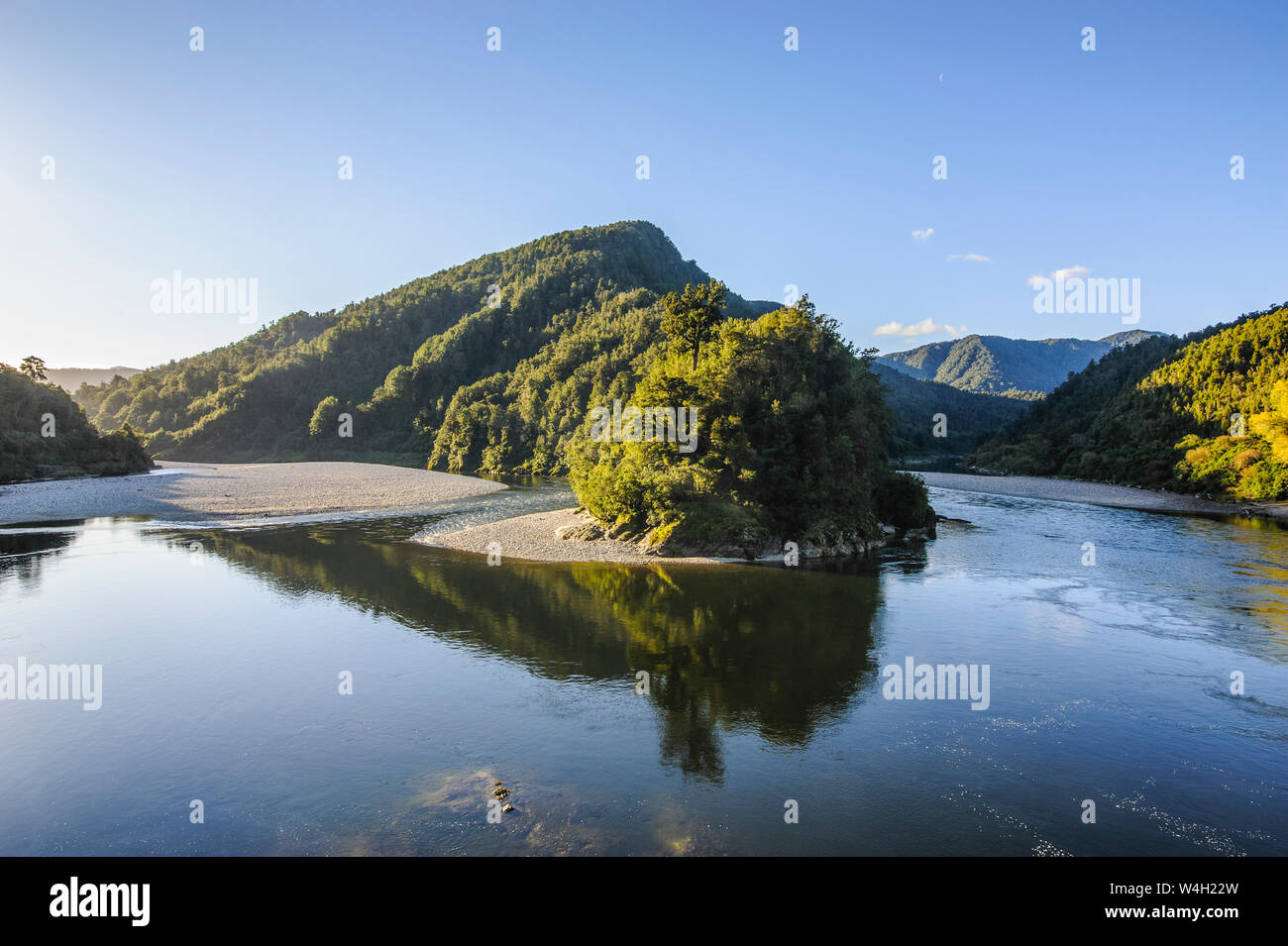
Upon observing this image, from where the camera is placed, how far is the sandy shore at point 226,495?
57625 mm

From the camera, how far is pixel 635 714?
19.9 meters

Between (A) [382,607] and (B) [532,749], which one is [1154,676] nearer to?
(B) [532,749]

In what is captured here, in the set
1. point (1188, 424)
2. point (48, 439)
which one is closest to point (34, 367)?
point (48, 439)

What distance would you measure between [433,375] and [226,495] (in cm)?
9492

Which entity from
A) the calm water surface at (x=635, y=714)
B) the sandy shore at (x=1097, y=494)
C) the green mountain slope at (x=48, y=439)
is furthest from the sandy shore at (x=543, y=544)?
the sandy shore at (x=1097, y=494)

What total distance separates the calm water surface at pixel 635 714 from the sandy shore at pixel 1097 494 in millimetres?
38557

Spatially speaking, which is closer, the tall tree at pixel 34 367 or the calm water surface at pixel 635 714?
the calm water surface at pixel 635 714

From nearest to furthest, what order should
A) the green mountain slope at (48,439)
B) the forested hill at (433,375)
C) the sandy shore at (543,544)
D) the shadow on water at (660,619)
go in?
1. the shadow on water at (660,619)
2. the sandy shore at (543,544)
3. the green mountain slope at (48,439)
4. the forested hill at (433,375)

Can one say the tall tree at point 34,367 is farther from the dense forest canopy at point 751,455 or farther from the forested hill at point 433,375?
the dense forest canopy at point 751,455

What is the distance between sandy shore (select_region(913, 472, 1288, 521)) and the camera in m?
69.7

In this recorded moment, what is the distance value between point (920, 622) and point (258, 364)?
577 feet

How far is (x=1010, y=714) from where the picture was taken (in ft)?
66.6
